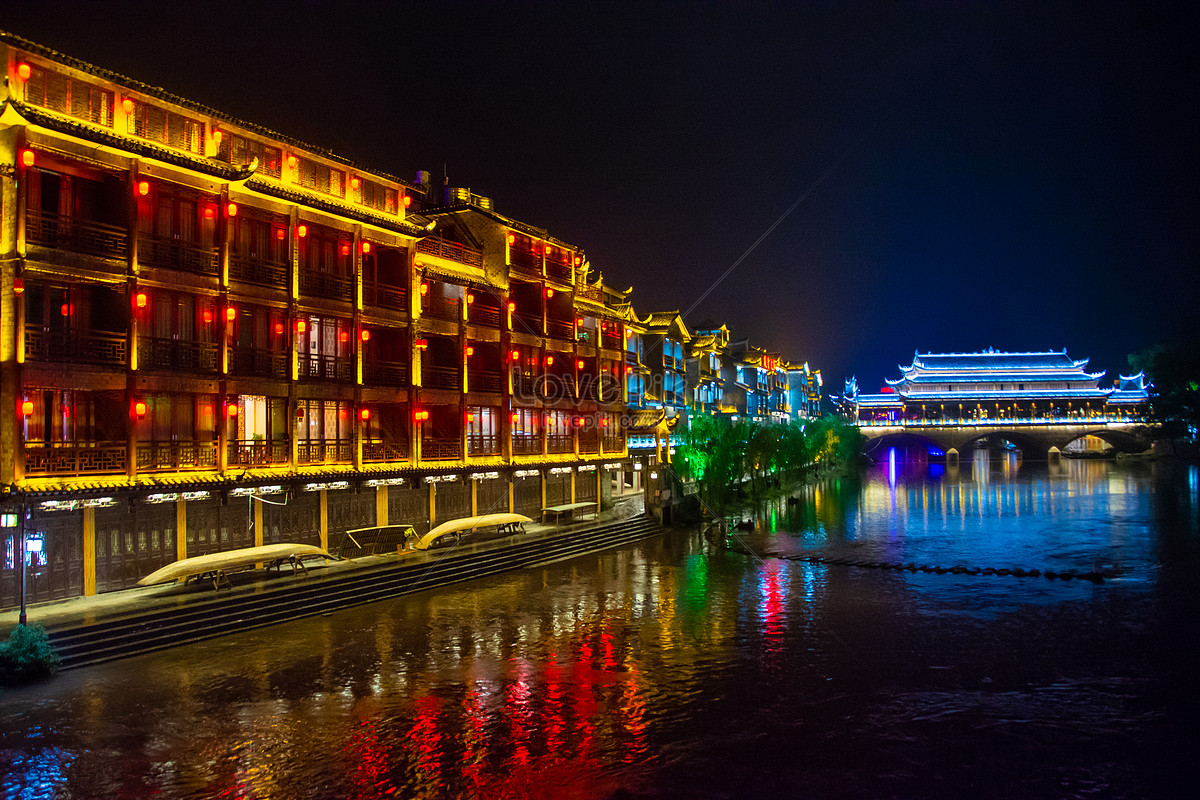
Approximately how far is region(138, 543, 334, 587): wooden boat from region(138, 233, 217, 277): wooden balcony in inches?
380

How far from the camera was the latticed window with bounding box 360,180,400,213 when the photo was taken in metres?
35.1

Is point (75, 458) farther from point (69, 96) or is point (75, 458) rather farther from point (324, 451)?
point (69, 96)

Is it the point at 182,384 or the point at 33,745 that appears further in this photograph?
the point at 182,384

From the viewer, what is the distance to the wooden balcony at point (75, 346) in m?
23.3

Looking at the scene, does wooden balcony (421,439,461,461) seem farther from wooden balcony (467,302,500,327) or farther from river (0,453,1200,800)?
river (0,453,1200,800)

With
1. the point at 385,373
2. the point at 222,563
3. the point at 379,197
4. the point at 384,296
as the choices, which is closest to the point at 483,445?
the point at 385,373

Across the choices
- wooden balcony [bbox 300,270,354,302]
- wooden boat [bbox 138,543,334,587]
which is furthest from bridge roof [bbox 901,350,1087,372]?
wooden boat [bbox 138,543,334,587]

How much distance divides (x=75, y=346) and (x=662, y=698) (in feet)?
66.3

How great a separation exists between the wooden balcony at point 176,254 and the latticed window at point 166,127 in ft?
10.9

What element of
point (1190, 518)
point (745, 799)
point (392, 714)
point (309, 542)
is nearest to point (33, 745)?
point (392, 714)

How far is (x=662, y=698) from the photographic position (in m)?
18.4

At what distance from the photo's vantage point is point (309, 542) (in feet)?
104

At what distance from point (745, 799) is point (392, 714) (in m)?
8.11

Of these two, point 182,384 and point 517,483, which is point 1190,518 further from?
point 182,384
